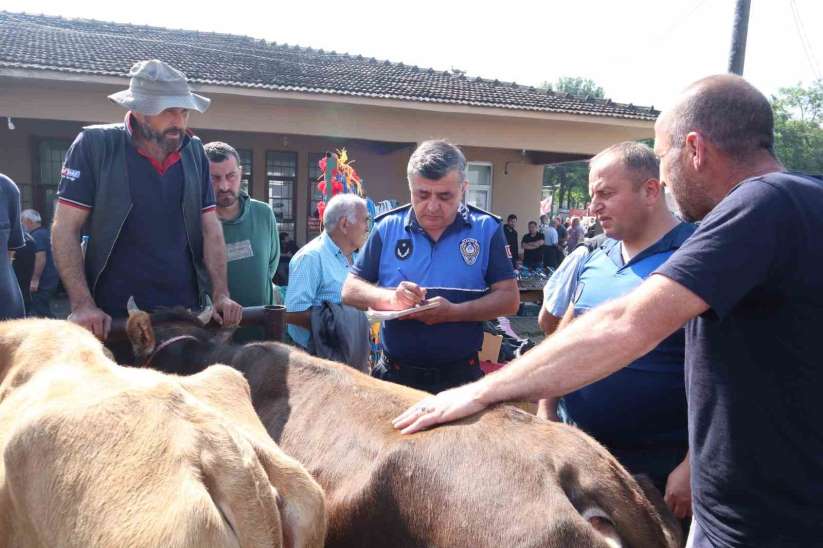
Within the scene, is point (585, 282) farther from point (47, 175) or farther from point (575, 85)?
point (575, 85)

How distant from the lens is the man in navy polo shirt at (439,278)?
9.77ft

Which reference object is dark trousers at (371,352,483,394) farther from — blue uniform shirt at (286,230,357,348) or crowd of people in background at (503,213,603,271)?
crowd of people in background at (503,213,603,271)

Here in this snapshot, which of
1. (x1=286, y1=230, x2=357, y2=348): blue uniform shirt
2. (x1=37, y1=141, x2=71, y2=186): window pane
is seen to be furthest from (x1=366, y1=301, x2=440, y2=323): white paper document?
(x1=37, y1=141, x2=71, y2=186): window pane

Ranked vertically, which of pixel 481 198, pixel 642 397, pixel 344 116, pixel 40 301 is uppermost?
pixel 344 116

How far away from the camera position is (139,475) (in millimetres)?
1225

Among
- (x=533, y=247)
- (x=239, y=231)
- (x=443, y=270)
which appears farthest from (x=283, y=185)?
(x=443, y=270)

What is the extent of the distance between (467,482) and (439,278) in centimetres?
155

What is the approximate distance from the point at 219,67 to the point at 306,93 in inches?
105

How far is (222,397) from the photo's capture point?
1.80 meters

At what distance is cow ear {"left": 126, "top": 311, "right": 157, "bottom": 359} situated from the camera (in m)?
2.46

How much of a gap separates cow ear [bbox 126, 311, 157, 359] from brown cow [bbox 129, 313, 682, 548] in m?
0.76

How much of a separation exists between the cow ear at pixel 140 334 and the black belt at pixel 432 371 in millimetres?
1139

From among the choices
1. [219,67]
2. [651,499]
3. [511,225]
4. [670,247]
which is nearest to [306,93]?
[219,67]

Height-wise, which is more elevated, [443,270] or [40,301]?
[443,270]
